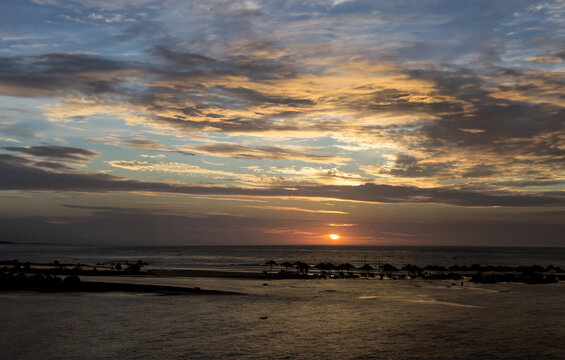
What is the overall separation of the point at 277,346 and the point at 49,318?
14.9m

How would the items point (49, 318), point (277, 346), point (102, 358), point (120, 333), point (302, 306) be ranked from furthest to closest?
point (302, 306)
point (49, 318)
point (120, 333)
point (277, 346)
point (102, 358)

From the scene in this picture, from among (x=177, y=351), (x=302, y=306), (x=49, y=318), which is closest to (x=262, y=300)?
(x=302, y=306)

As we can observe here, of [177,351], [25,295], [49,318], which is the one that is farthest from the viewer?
[25,295]

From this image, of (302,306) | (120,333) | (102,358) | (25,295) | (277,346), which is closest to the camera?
(102,358)

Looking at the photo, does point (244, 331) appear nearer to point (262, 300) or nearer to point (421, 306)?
point (262, 300)

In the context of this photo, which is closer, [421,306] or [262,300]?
[421,306]

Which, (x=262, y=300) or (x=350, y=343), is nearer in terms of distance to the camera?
(x=350, y=343)

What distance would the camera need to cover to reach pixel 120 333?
2328 cm

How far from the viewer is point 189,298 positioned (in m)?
38.9

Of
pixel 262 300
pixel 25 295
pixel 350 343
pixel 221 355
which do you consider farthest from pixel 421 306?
pixel 25 295

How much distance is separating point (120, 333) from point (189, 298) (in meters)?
15.8

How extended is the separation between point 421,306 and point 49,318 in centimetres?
2653

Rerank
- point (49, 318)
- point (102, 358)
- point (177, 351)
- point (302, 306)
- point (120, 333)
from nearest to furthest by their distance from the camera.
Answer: point (102, 358)
point (177, 351)
point (120, 333)
point (49, 318)
point (302, 306)

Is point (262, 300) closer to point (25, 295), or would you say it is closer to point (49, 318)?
point (49, 318)
